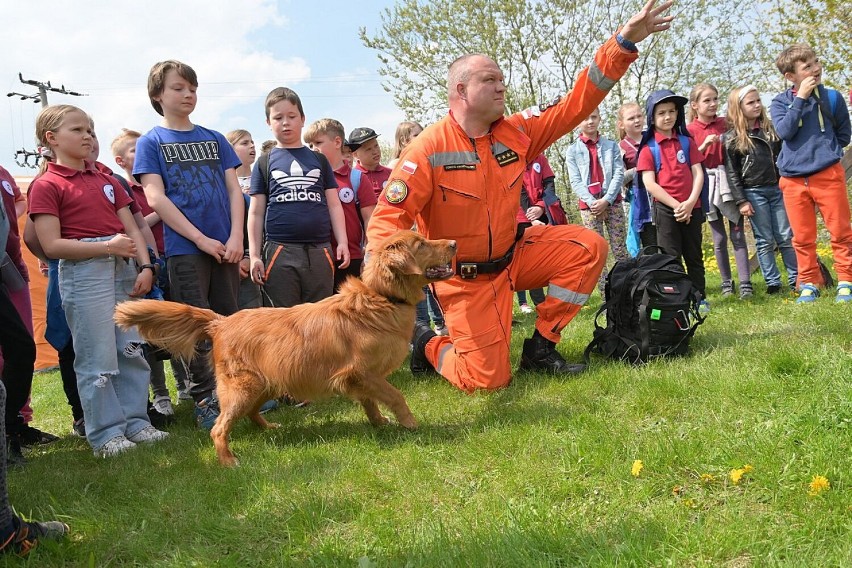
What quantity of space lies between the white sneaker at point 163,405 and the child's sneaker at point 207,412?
0.77m

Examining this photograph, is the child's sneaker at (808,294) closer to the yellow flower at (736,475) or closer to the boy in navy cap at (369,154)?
the yellow flower at (736,475)

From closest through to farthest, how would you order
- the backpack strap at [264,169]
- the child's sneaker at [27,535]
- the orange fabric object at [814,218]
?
1. the child's sneaker at [27,535]
2. the backpack strap at [264,169]
3. the orange fabric object at [814,218]

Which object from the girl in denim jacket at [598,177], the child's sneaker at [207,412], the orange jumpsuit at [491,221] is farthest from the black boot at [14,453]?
the girl in denim jacket at [598,177]

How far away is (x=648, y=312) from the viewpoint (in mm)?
4566

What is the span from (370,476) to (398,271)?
52.3 inches

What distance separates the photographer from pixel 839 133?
6.21 m

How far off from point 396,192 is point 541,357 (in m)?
1.76

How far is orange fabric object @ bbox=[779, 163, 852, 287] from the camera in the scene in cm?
591

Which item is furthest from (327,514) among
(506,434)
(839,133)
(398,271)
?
(839,133)

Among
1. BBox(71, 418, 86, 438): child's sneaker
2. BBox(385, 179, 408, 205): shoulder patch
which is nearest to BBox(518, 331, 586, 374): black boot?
BBox(385, 179, 408, 205): shoulder patch

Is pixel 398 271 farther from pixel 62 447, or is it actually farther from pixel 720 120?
pixel 720 120

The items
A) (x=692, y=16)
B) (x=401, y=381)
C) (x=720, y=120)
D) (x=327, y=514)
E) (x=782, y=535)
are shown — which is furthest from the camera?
(x=692, y=16)

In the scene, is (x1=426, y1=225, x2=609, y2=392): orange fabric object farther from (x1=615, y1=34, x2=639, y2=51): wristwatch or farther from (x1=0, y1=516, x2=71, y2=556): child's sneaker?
(x1=0, y1=516, x2=71, y2=556): child's sneaker

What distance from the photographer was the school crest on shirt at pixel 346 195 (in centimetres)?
623
